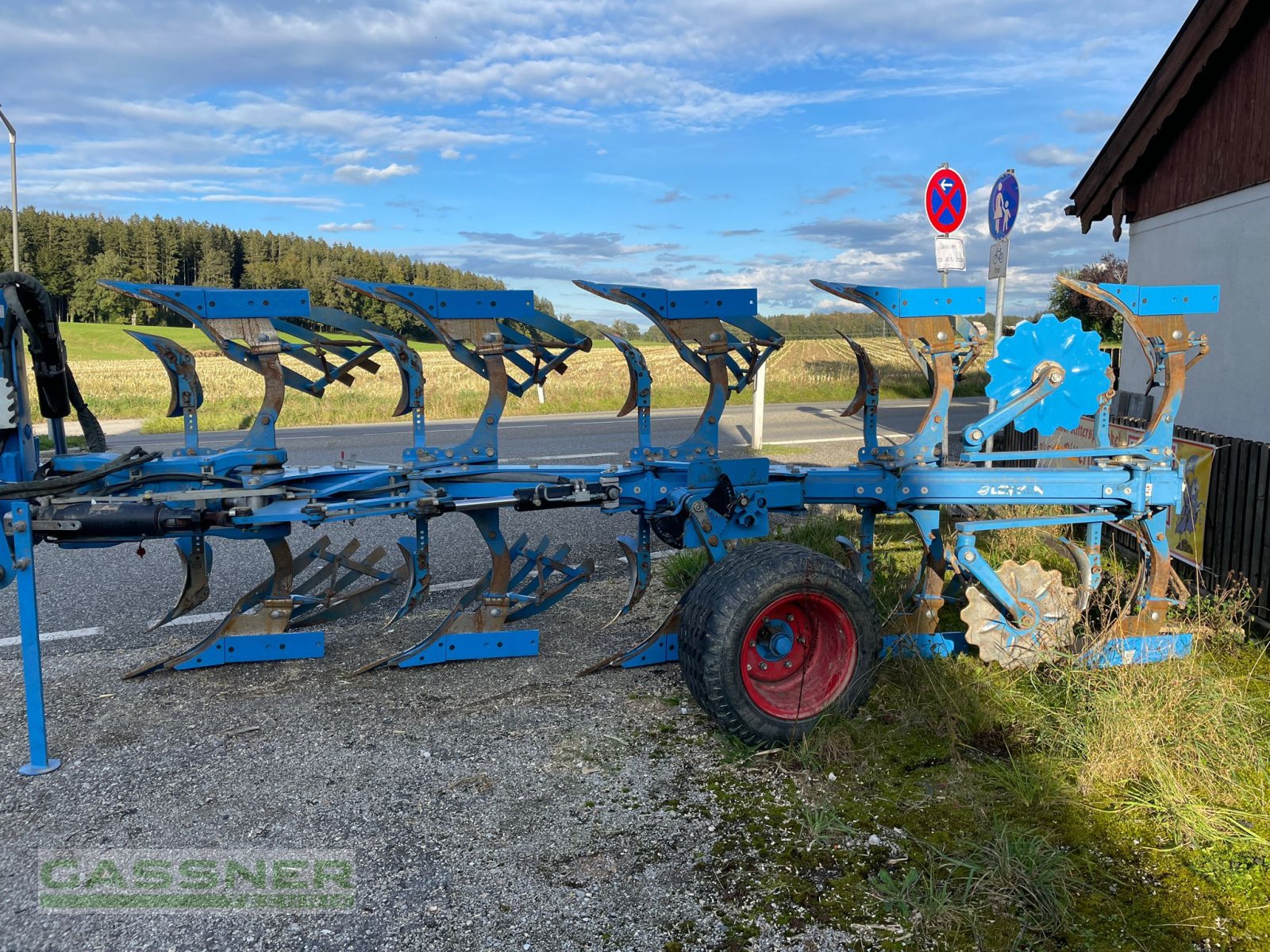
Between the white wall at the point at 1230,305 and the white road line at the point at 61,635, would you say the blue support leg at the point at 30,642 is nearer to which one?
the white road line at the point at 61,635

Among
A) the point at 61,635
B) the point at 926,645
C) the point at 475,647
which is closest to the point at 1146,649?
the point at 926,645

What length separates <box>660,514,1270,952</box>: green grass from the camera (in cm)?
271

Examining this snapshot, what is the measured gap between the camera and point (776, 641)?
3891mm

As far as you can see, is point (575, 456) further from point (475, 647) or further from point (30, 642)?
point (30, 642)

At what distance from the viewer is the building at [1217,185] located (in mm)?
7852

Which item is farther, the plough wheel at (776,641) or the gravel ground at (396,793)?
the plough wheel at (776,641)

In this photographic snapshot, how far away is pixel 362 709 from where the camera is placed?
169 inches

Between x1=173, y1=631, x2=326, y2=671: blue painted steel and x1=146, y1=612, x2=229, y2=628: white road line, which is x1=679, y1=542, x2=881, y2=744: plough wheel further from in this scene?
x1=146, y1=612, x2=229, y2=628: white road line

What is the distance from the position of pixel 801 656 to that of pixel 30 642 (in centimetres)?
322

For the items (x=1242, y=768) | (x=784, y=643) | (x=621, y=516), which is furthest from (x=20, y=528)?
(x=621, y=516)

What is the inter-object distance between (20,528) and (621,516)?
5.71 metres

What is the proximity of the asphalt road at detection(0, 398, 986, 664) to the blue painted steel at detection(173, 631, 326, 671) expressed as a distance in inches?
23.6

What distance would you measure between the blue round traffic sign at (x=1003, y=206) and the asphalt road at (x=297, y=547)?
350 centimetres
